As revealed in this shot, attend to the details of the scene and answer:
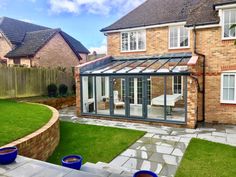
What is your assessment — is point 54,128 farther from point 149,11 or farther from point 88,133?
point 149,11

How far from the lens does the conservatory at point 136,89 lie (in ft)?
37.9

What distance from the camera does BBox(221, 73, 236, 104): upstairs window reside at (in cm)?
1143

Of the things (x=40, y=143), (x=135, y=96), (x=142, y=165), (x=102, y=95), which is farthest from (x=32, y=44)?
(x=142, y=165)

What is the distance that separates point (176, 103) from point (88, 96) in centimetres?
594

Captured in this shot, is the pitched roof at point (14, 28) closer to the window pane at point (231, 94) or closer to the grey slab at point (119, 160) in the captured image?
the grey slab at point (119, 160)

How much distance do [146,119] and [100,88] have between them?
12.3ft

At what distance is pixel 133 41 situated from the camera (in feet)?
52.9

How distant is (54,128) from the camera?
26.3 ft

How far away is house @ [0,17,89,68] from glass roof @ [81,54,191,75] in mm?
9723

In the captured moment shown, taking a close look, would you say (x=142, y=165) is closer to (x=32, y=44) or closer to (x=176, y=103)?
(x=176, y=103)

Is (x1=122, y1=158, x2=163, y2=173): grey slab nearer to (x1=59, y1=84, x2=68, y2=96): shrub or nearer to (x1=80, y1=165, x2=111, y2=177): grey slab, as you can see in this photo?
(x1=80, y1=165, x2=111, y2=177): grey slab

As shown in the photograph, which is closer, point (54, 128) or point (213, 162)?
point (213, 162)

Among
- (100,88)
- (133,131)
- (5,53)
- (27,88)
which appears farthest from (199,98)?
(5,53)

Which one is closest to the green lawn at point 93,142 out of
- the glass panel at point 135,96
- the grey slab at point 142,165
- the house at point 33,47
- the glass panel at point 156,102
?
the grey slab at point 142,165
